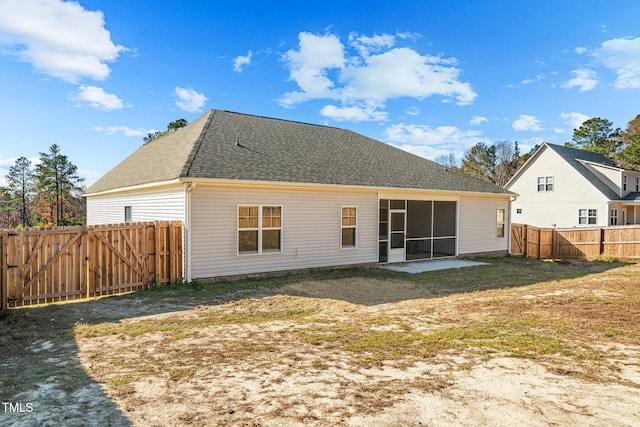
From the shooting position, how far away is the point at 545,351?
200 inches

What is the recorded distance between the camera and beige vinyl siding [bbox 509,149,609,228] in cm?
2742

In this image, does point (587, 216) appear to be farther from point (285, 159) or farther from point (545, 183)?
point (285, 159)

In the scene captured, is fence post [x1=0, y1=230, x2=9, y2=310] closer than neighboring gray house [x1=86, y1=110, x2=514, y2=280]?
Yes

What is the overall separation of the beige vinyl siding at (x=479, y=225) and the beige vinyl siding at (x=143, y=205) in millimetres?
12049

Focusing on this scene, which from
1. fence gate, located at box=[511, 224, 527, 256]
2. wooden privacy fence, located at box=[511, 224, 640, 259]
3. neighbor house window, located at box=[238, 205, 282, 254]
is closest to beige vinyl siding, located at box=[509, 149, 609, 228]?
wooden privacy fence, located at box=[511, 224, 640, 259]

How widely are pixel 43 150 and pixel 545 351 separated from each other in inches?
1679

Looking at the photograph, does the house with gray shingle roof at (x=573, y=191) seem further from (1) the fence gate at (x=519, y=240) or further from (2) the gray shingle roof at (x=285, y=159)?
(2) the gray shingle roof at (x=285, y=159)

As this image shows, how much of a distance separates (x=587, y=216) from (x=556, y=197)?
258 centimetres

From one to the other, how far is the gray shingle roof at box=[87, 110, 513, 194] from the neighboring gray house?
60 millimetres

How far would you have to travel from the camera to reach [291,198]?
12031 mm

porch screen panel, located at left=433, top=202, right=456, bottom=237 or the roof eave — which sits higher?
the roof eave

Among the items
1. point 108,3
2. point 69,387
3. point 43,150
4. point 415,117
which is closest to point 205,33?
point 108,3

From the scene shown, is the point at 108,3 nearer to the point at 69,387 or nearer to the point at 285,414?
the point at 69,387

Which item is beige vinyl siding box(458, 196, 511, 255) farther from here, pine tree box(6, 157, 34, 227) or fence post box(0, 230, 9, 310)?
pine tree box(6, 157, 34, 227)
